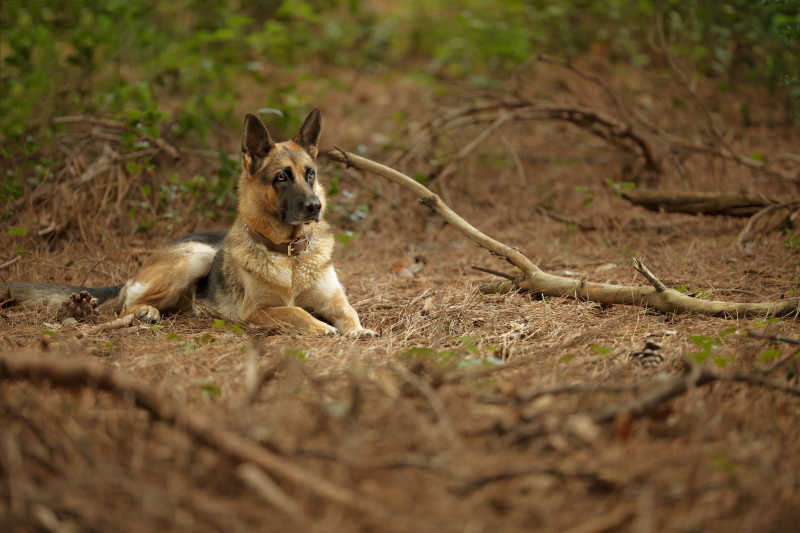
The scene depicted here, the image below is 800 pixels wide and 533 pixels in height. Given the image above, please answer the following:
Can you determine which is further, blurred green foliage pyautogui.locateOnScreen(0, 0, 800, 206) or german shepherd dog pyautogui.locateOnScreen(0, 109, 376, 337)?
blurred green foliage pyautogui.locateOnScreen(0, 0, 800, 206)

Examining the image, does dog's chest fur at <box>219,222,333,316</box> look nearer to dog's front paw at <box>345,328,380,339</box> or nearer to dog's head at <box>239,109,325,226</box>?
dog's head at <box>239,109,325,226</box>

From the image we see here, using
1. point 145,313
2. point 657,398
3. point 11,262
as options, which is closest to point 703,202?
point 657,398

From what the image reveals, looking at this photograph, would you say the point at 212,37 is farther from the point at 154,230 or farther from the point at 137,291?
the point at 137,291

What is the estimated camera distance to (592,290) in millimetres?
4910

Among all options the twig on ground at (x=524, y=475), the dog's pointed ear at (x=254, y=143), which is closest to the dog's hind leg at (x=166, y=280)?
the dog's pointed ear at (x=254, y=143)

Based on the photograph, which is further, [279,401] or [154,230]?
[154,230]

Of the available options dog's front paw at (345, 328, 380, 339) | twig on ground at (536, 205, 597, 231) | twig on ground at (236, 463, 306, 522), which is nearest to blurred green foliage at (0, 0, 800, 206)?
twig on ground at (536, 205, 597, 231)

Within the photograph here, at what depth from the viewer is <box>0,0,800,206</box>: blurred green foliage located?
7.77 metres

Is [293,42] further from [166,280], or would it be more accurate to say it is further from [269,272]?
[269,272]

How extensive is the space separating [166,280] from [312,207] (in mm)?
1594

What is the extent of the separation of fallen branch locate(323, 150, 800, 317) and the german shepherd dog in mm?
463

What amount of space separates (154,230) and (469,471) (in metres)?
6.02

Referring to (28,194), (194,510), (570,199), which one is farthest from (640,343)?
(28,194)

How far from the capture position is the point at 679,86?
33.8 ft
